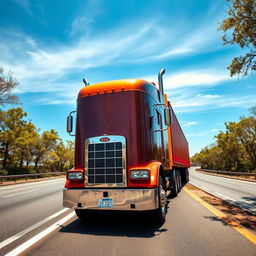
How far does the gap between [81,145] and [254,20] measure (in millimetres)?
7360

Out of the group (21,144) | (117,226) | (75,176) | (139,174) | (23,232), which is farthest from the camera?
(21,144)

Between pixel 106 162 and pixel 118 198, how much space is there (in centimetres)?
85

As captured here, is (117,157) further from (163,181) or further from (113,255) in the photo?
(113,255)

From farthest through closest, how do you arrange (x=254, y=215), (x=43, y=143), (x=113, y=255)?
(x=43, y=143)
(x=254, y=215)
(x=113, y=255)

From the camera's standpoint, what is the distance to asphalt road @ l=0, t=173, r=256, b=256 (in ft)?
10.0

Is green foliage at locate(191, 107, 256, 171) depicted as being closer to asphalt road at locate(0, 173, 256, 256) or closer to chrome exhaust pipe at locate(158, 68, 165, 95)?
chrome exhaust pipe at locate(158, 68, 165, 95)

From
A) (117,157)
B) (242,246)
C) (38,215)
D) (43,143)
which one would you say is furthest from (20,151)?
(242,246)

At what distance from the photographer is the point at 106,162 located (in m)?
4.38

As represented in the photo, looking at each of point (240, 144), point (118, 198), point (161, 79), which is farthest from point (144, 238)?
point (240, 144)

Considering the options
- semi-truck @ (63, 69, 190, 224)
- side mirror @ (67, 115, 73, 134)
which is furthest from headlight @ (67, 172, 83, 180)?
side mirror @ (67, 115, 73, 134)

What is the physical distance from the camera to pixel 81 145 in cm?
470

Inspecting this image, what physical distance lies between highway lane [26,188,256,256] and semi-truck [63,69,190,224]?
454 millimetres

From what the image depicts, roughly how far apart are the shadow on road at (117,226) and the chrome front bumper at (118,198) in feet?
1.59

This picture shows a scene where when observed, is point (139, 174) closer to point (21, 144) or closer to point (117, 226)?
point (117, 226)
